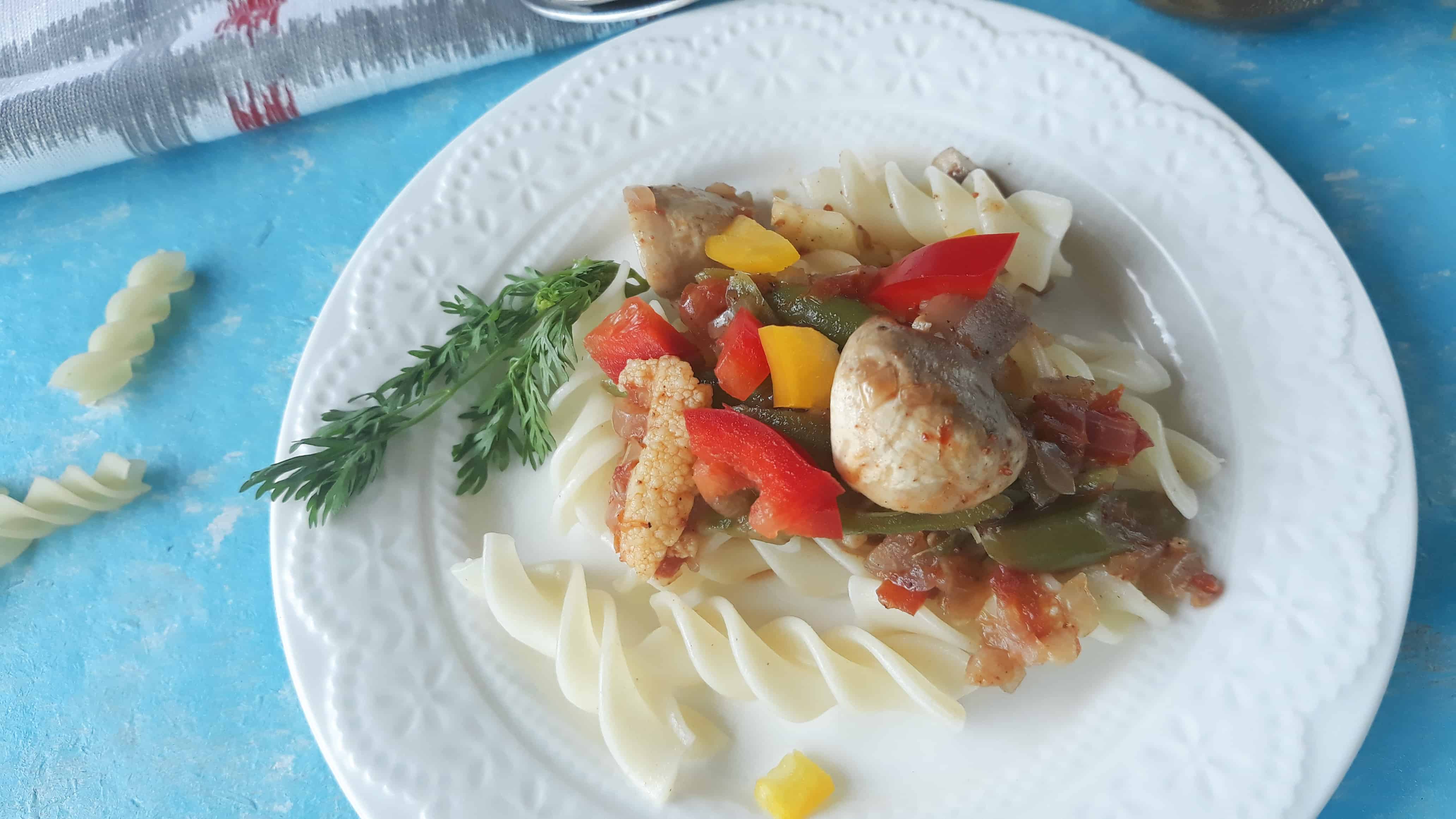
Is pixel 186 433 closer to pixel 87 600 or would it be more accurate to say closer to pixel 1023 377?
pixel 87 600

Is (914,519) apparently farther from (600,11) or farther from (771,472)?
(600,11)

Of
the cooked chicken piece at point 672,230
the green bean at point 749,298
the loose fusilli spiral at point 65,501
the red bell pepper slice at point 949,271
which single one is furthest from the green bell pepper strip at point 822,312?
the loose fusilli spiral at point 65,501

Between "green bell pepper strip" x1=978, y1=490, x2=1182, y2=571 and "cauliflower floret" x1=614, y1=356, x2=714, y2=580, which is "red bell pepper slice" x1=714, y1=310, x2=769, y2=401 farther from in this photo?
"green bell pepper strip" x1=978, y1=490, x2=1182, y2=571

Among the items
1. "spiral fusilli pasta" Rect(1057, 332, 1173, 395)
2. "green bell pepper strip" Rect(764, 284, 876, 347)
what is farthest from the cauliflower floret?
"spiral fusilli pasta" Rect(1057, 332, 1173, 395)

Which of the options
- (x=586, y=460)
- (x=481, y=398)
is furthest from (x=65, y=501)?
(x=586, y=460)

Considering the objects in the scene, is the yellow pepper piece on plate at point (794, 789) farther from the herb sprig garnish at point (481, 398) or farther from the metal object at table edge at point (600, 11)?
the metal object at table edge at point (600, 11)

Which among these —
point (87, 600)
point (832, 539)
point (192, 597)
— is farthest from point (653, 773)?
point (87, 600)
